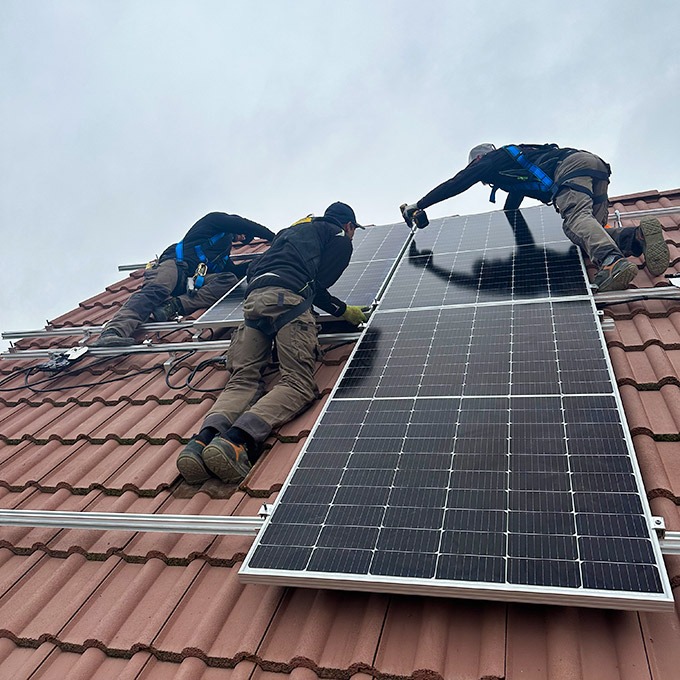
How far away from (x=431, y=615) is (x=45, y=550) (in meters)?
2.84

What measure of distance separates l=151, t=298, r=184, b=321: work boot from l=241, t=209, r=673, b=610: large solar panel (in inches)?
149

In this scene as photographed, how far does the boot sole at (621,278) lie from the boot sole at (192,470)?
3.84m

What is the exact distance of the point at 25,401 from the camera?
20.9ft

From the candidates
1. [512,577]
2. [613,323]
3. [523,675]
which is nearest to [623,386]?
[613,323]

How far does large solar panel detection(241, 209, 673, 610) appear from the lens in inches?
98.9

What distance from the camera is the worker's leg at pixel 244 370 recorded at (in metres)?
4.68

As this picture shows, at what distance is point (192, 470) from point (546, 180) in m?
5.09

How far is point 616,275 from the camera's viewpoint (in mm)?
4895

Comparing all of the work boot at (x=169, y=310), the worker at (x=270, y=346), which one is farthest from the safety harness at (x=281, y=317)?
the work boot at (x=169, y=310)

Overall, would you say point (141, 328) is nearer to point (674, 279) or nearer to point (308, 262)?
point (308, 262)

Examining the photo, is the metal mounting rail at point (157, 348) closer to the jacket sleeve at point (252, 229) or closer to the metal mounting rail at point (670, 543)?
the jacket sleeve at point (252, 229)

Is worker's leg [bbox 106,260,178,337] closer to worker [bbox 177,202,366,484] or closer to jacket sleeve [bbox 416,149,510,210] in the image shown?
worker [bbox 177,202,366,484]

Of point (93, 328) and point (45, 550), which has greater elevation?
point (93, 328)

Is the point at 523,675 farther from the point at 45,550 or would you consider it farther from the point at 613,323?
the point at 45,550
